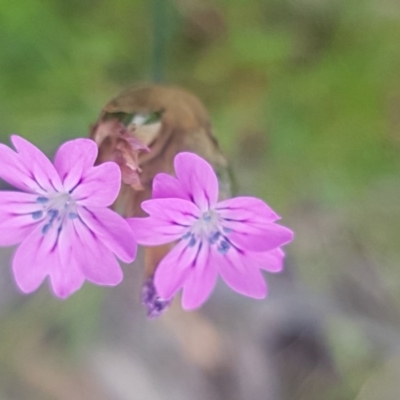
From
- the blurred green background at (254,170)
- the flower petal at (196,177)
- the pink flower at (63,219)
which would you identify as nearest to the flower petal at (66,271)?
the pink flower at (63,219)

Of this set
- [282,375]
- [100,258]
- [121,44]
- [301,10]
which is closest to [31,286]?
[100,258]

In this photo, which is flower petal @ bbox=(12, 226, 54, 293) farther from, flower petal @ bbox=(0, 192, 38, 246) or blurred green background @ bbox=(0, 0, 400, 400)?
blurred green background @ bbox=(0, 0, 400, 400)

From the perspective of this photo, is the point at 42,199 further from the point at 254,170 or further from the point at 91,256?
the point at 254,170

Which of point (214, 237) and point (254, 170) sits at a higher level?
point (254, 170)

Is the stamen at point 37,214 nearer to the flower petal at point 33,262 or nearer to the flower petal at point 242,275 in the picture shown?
the flower petal at point 33,262

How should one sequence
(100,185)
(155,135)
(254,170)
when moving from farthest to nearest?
(254,170) < (155,135) < (100,185)

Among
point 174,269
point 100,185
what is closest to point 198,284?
point 174,269
